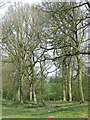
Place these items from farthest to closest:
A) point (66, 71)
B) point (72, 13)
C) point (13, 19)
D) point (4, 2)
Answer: point (66, 71), point (13, 19), point (72, 13), point (4, 2)

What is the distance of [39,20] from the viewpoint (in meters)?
15.0

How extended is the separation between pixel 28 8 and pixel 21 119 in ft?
45.6

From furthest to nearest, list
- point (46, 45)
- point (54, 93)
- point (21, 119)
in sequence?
point (54, 93) → point (46, 45) → point (21, 119)

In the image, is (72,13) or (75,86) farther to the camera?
(75,86)

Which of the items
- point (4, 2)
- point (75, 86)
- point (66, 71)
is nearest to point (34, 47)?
point (66, 71)

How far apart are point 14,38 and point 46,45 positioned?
5299 mm

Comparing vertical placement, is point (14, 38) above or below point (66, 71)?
above

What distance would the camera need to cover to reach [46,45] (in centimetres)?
1422

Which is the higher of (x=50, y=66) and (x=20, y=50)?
(x=20, y=50)

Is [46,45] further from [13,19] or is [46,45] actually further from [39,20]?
[13,19]

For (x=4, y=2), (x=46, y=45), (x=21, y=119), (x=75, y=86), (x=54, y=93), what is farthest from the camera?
(x=54, y=93)

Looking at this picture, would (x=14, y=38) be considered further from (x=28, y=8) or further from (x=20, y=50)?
(x=28, y=8)

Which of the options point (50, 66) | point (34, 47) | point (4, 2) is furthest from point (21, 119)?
point (34, 47)

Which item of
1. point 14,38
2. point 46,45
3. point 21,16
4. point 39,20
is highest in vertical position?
point 21,16
